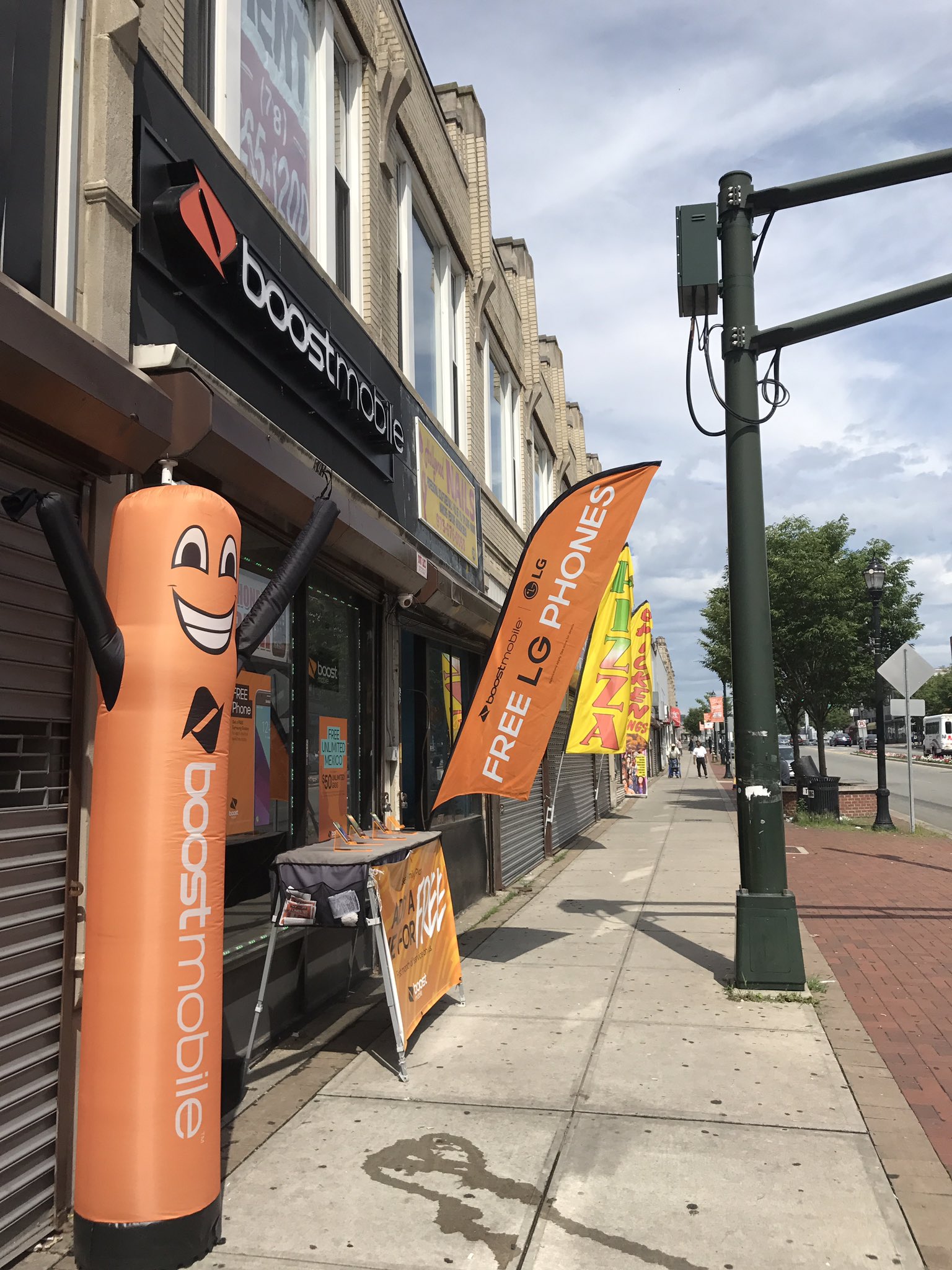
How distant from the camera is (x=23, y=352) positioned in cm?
325

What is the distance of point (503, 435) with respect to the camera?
15.9m

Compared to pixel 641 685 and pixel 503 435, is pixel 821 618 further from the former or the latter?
pixel 503 435

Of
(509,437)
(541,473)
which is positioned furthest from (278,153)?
(541,473)

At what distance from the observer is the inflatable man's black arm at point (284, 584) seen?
3785 mm

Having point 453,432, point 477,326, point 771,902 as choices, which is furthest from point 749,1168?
point 477,326

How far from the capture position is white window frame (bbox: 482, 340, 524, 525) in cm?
1489

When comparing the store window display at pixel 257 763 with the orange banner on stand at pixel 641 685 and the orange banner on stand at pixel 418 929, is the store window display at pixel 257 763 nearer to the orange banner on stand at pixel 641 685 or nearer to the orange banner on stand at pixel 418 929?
the orange banner on stand at pixel 418 929

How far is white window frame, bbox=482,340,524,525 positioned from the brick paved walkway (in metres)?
7.05

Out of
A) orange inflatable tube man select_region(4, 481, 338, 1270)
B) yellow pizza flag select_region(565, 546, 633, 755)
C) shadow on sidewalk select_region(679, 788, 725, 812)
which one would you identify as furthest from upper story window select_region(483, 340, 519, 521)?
shadow on sidewalk select_region(679, 788, 725, 812)

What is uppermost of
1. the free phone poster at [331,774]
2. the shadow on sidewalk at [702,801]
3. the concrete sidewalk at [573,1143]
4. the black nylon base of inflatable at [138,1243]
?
the free phone poster at [331,774]

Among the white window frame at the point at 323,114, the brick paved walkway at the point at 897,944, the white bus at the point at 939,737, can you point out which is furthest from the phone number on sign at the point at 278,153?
the white bus at the point at 939,737

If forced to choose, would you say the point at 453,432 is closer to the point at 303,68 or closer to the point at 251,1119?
the point at 303,68

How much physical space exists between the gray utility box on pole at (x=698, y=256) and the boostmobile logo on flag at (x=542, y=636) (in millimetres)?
1464

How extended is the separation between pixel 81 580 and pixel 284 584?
0.85 metres
